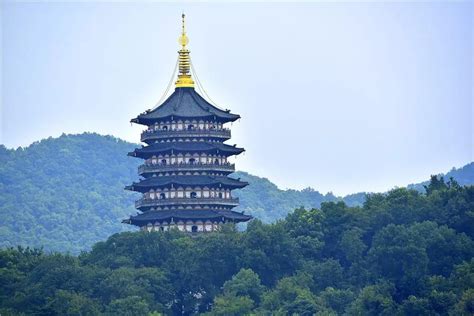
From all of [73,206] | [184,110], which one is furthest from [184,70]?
[73,206]

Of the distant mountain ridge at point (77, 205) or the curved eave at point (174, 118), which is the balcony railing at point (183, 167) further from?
the distant mountain ridge at point (77, 205)

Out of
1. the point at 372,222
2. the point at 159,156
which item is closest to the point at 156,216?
the point at 159,156

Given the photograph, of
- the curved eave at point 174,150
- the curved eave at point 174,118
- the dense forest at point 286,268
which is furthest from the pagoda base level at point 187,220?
the curved eave at point 174,118

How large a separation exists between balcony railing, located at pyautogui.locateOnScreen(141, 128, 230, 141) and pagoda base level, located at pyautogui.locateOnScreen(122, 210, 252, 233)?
160 inches

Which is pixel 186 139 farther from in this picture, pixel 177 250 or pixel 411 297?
pixel 411 297

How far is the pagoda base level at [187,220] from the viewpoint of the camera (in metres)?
104

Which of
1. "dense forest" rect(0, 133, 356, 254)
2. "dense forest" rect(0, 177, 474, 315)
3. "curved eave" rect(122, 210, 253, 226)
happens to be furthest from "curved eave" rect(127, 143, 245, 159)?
"dense forest" rect(0, 133, 356, 254)

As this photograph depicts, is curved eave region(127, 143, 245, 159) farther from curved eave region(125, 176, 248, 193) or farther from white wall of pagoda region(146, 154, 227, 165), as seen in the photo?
curved eave region(125, 176, 248, 193)

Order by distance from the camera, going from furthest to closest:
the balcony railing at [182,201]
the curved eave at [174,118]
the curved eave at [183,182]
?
the curved eave at [174,118], the curved eave at [183,182], the balcony railing at [182,201]

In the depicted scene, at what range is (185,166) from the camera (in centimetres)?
10475

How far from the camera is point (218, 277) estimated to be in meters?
98.9

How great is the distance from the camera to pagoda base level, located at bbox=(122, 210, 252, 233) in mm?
103938

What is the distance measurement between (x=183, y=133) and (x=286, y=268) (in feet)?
34.0

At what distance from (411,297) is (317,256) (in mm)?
8963
